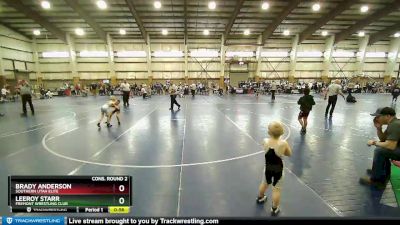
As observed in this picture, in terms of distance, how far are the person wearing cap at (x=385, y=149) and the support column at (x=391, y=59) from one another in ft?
142

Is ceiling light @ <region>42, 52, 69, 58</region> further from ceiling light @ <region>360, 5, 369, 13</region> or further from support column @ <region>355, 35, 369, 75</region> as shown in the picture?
support column @ <region>355, 35, 369, 75</region>

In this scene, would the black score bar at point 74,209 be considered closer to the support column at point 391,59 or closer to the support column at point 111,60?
the support column at point 111,60

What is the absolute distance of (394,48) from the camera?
3772cm

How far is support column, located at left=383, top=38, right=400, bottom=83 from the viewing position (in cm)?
3731

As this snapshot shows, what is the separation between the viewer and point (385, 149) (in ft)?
14.3

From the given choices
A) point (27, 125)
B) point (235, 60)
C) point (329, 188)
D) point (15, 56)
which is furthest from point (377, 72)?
point (15, 56)

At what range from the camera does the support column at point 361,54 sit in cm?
3672

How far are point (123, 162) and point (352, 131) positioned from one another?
822 centimetres

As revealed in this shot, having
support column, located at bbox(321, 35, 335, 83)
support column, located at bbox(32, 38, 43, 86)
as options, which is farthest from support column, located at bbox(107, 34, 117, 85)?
support column, located at bbox(321, 35, 335, 83)

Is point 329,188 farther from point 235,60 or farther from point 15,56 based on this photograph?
point 15,56

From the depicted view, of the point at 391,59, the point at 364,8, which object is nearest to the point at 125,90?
the point at 364,8

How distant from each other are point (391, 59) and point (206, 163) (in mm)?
45289
